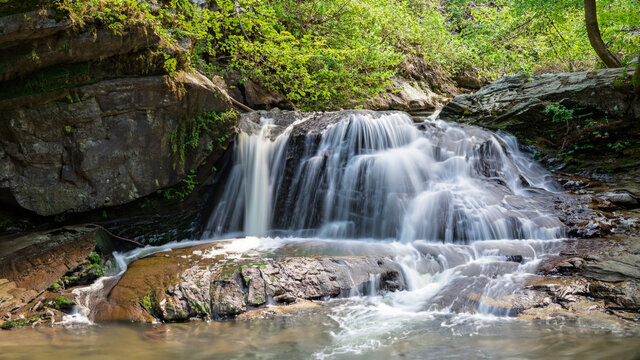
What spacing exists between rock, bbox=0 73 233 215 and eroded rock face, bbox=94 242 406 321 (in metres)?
1.64

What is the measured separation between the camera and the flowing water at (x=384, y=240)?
11.3ft

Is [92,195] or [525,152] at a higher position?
[525,152]

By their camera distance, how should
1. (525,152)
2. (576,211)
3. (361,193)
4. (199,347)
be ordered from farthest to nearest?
(525,152), (361,193), (576,211), (199,347)

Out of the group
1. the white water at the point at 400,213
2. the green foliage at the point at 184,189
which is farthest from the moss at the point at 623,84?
the green foliage at the point at 184,189

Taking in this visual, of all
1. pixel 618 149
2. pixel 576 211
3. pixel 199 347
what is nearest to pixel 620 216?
pixel 576 211

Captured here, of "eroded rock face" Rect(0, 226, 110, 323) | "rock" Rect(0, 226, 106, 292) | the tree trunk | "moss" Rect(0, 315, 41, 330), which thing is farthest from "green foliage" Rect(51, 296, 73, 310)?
the tree trunk

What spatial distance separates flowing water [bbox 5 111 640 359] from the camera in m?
3.44

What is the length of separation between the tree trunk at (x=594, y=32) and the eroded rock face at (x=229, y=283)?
7410mm

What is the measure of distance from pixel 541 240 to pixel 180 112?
6017 millimetres

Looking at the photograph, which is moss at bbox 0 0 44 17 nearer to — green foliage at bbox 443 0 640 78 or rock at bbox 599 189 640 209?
rock at bbox 599 189 640 209

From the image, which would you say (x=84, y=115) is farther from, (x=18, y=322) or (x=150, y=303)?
(x=150, y=303)

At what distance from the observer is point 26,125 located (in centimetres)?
580

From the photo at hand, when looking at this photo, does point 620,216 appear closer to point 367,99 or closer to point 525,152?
point 525,152

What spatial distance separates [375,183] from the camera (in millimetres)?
7480
